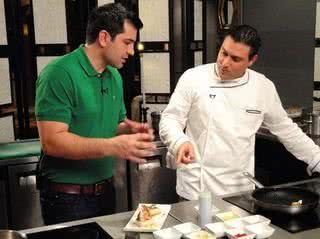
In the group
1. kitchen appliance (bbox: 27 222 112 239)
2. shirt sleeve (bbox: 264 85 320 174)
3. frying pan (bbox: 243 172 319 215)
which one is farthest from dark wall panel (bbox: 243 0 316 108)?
kitchen appliance (bbox: 27 222 112 239)

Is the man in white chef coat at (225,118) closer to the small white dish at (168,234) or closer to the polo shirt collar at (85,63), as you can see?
the polo shirt collar at (85,63)

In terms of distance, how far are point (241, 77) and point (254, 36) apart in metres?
0.24

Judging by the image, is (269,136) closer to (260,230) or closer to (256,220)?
(256,220)

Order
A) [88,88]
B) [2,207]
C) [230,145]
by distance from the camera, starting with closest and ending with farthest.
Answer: [88,88] → [230,145] → [2,207]

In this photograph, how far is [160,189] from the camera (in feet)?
13.6

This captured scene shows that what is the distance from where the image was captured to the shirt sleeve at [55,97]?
2150 mm

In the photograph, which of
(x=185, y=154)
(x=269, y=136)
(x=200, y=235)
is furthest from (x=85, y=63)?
(x=269, y=136)

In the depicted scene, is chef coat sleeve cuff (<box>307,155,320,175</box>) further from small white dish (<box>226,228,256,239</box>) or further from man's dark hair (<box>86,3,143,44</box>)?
man's dark hair (<box>86,3,143,44</box>)

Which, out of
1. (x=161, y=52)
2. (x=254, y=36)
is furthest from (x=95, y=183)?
(x=161, y=52)

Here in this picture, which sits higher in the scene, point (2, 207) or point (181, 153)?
point (181, 153)

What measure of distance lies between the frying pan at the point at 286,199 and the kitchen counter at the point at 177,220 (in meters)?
0.10

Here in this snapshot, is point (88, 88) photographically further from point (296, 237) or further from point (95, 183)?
point (296, 237)

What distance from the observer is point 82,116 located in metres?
2.26

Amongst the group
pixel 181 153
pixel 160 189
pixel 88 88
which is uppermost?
pixel 88 88
